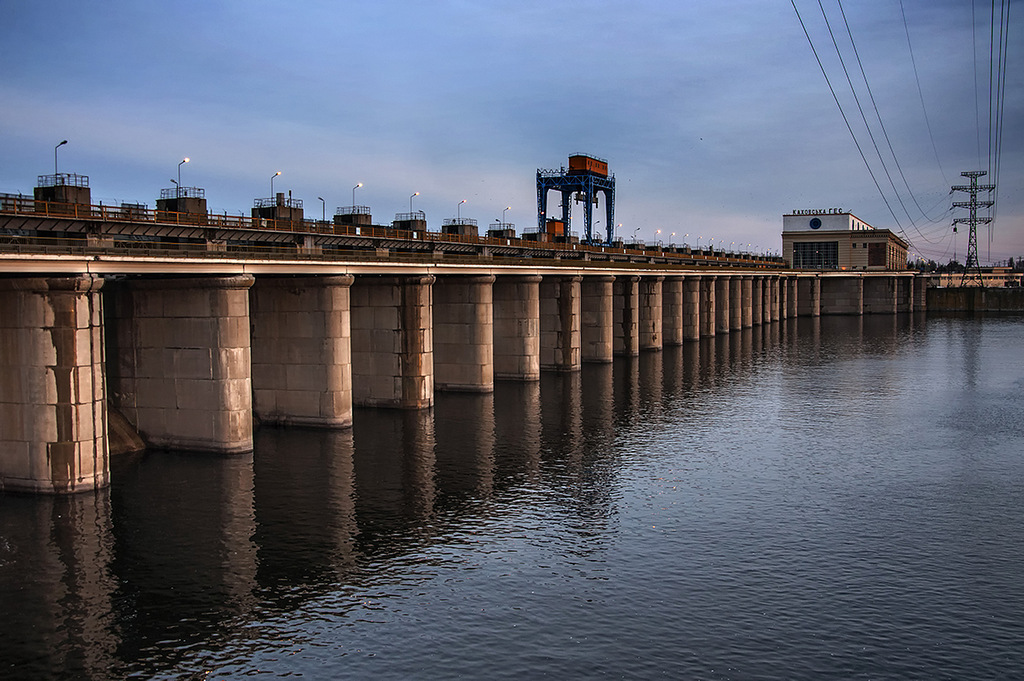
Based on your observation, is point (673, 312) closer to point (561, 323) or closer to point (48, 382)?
point (561, 323)

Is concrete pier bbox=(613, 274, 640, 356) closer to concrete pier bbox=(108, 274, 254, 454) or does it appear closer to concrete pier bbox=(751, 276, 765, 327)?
concrete pier bbox=(751, 276, 765, 327)

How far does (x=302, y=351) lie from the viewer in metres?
58.9

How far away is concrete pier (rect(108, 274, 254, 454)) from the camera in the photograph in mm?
49469

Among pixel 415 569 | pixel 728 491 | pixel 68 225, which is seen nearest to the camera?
pixel 415 569

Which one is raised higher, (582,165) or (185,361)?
(582,165)

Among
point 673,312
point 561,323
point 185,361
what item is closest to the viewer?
point 185,361

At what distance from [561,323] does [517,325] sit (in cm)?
1042

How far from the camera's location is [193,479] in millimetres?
46062

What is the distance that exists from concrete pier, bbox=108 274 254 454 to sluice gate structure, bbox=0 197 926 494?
0.09m

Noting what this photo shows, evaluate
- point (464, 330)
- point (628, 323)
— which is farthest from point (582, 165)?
point (464, 330)

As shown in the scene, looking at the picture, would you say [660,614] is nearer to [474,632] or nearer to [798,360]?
[474,632]

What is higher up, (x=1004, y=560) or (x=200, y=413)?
(x=200, y=413)

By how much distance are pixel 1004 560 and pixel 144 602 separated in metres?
31.2

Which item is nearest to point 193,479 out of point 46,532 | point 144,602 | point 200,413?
point 200,413
